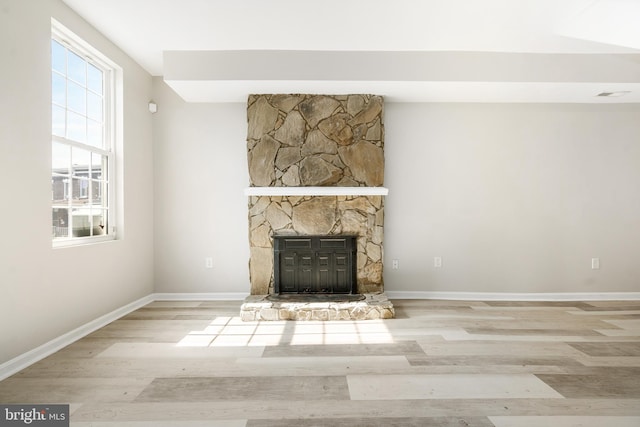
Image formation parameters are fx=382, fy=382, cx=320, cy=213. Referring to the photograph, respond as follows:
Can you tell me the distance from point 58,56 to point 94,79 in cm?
54

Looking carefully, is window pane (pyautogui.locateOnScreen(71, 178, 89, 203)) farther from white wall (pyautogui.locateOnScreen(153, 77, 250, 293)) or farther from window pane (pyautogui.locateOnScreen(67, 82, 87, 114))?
white wall (pyautogui.locateOnScreen(153, 77, 250, 293))

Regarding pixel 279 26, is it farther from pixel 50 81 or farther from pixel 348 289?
pixel 348 289

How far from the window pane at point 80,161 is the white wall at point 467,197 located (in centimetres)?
111

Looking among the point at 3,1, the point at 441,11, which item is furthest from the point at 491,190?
the point at 3,1

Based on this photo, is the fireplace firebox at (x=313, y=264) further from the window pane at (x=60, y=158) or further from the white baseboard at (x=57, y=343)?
the window pane at (x=60, y=158)

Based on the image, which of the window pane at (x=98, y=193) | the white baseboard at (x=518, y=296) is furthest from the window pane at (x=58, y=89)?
the white baseboard at (x=518, y=296)

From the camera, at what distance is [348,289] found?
426 cm

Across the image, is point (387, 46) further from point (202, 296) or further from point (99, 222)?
point (202, 296)

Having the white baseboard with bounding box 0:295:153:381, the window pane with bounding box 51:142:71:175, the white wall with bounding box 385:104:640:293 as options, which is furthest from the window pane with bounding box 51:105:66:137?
the white wall with bounding box 385:104:640:293

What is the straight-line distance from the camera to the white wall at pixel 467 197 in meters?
4.55

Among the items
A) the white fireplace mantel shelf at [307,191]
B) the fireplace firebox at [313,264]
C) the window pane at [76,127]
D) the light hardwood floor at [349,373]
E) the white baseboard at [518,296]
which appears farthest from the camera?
the white baseboard at [518,296]

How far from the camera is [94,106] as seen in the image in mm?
3631

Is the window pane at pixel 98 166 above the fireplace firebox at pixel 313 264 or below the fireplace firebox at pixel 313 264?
above

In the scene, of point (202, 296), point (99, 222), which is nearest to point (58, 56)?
point (99, 222)
